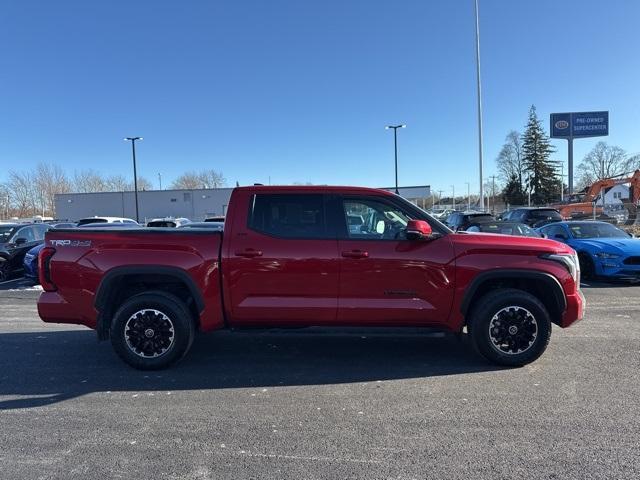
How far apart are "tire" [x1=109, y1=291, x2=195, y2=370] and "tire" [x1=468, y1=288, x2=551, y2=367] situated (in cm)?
303

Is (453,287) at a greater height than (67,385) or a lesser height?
greater

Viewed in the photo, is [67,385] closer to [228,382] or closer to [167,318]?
[167,318]

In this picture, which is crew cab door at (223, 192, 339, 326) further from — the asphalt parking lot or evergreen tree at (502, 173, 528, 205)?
evergreen tree at (502, 173, 528, 205)

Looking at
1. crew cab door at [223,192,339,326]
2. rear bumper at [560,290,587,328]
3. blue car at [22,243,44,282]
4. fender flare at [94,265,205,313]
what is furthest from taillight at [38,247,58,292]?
blue car at [22,243,44,282]

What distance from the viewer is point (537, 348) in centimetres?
495

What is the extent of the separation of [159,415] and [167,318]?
1.24m

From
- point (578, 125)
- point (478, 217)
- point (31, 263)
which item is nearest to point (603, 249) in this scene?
point (478, 217)

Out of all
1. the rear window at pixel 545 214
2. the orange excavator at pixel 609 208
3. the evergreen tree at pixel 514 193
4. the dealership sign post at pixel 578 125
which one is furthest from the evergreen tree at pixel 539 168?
the rear window at pixel 545 214

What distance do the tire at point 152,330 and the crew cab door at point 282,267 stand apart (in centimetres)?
56

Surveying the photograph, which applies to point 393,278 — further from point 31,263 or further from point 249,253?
point 31,263

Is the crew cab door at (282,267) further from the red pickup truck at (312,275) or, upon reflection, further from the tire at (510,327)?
the tire at (510,327)

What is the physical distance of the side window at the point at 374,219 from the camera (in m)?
4.92

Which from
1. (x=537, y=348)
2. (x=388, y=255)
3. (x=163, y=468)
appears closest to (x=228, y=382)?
(x=163, y=468)

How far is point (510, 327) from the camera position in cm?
494
